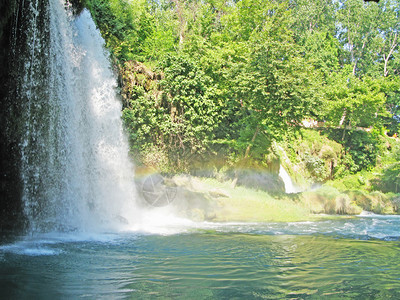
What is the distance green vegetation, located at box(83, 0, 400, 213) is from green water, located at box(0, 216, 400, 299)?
37.8 ft

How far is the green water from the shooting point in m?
Result: 5.05

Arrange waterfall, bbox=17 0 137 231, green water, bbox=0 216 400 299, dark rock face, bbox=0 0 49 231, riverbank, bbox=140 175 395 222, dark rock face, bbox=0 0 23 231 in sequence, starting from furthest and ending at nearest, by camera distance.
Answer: riverbank, bbox=140 175 395 222
waterfall, bbox=17 0 137 231
dark rock face, bbox=0 0 49 231
dark rock face, bbox=0 0 23 231
green water, bbox=0 216 400 299

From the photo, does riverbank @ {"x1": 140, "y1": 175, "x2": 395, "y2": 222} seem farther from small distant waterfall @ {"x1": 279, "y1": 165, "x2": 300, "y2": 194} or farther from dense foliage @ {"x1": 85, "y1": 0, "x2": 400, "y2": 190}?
small distant waterfall @ {"x1": 279, "y1": 165, "x2": 300, "y2": 194}

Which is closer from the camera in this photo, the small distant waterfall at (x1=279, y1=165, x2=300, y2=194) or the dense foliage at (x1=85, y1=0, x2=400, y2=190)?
the dense foliage at (x1=85, y1=0, x2=400, y2=190)

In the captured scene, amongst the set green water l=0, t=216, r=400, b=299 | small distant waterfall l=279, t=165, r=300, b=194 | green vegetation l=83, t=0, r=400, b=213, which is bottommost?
green water l=0, t=216, r=400, b=299

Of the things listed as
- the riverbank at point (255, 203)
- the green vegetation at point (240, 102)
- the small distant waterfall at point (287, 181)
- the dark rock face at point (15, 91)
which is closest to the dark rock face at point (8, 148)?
the dark rock face at point (15, 91)

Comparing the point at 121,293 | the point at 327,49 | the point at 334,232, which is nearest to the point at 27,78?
the point at 121,293

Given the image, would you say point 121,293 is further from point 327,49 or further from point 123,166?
point 327,49

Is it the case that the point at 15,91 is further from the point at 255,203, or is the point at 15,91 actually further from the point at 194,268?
the point at 255,203

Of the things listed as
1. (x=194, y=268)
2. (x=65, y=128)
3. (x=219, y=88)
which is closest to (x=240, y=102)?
(x=219, y=88)

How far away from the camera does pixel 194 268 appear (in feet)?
21.1

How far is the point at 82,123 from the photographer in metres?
13.1

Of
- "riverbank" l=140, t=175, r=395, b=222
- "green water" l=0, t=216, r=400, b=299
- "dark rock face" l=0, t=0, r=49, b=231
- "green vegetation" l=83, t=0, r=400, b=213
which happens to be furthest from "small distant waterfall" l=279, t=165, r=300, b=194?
"dark rock face" l=0, t=0, r=49, b=231

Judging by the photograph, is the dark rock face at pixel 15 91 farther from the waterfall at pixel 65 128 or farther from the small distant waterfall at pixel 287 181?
the small distant waterfall at pixel 287 181
